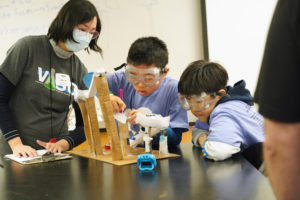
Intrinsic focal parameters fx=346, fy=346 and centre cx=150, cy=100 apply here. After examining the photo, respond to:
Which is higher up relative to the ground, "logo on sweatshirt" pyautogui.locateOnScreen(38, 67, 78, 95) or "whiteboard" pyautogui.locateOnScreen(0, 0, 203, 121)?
"whiteboard" pyautogui.locateOnScreen(0, 0, 203, 121)

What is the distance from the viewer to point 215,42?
3.27m

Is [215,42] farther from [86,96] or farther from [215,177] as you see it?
[215,177]

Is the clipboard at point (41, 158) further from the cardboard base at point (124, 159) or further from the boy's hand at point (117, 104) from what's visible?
the boy's hand at point (117, 104)

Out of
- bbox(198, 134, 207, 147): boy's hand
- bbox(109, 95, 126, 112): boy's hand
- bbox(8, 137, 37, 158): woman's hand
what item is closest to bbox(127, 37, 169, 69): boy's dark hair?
bbox(109, 95, 126, 112): boy's hand

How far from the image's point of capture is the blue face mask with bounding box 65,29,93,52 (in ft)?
6.11

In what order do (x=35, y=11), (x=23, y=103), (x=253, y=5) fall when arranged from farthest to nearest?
(x=35, y=11)
(x=253, y=5)
(x=23, y=103)

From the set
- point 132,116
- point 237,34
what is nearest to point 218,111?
point 132,116

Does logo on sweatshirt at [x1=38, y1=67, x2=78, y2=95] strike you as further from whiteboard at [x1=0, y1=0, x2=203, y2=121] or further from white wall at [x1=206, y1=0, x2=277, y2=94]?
white wall at [x1=206, y1=0, x2=277, y2=94]

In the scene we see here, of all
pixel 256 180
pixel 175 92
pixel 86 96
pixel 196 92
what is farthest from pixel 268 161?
pixel 175 92

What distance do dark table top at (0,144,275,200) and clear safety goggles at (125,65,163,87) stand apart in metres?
0.45

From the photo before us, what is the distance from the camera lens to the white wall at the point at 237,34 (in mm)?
3158

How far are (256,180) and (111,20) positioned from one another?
2648 mm

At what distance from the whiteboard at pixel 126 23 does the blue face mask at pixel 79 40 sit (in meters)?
1.48

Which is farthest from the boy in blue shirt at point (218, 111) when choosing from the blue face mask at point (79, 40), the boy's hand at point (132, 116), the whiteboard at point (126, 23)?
the whiteboard at point (126, 23)
